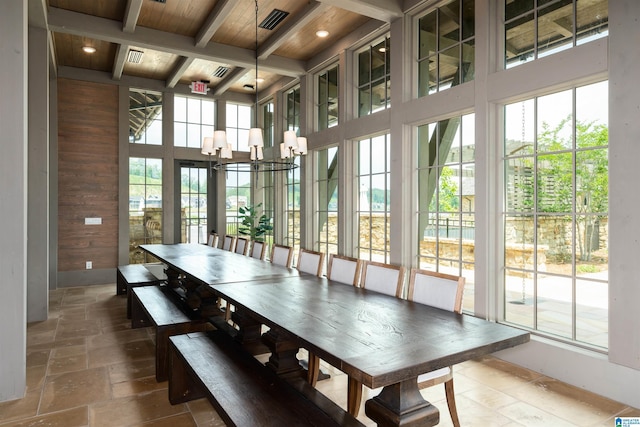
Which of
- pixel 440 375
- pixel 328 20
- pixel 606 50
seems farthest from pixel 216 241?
pixel 606 50

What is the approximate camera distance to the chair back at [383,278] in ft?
9.45

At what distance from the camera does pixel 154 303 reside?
12.0 feet

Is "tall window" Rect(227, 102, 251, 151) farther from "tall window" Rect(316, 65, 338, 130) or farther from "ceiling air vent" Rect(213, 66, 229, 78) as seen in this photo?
"tall window" Rect(316, 65, 338, 130)

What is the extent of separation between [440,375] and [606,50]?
2466mm

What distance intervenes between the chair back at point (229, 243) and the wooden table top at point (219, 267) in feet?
2.03

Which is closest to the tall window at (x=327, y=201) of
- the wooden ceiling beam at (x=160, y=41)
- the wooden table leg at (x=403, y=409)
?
the wooden ceiling beam at (x=160, y=41)

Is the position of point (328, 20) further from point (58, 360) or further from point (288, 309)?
point (58, 360)

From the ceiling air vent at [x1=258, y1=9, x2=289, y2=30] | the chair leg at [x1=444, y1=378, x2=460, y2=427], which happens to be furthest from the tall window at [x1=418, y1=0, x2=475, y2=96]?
the chair leg at [x1=444, y1=378, x2=460, y2=427]

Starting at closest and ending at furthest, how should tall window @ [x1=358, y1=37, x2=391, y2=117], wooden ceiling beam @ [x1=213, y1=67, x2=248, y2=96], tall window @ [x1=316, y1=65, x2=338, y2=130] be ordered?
1. tall window @ [x1=358, y1=37, x2=391, y2=117]
2. tall window @ [x1=316, y1=65, x2=338, y2=130]
3. wooden ceiling beam @ [x1=213, y1=67, x2=248, y2=96]

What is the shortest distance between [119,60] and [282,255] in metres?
4.03

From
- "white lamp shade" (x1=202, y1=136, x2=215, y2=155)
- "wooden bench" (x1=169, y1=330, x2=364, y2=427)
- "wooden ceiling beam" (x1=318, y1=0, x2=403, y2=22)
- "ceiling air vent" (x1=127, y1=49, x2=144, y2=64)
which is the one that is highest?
"ceiling air vent" (x1=127, y1=49, x2=144, y2=64)

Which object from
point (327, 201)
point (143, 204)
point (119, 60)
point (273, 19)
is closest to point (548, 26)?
point (273, 19)

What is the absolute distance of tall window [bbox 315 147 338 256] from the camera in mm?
5801

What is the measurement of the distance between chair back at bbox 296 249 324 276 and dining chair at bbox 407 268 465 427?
120cm
